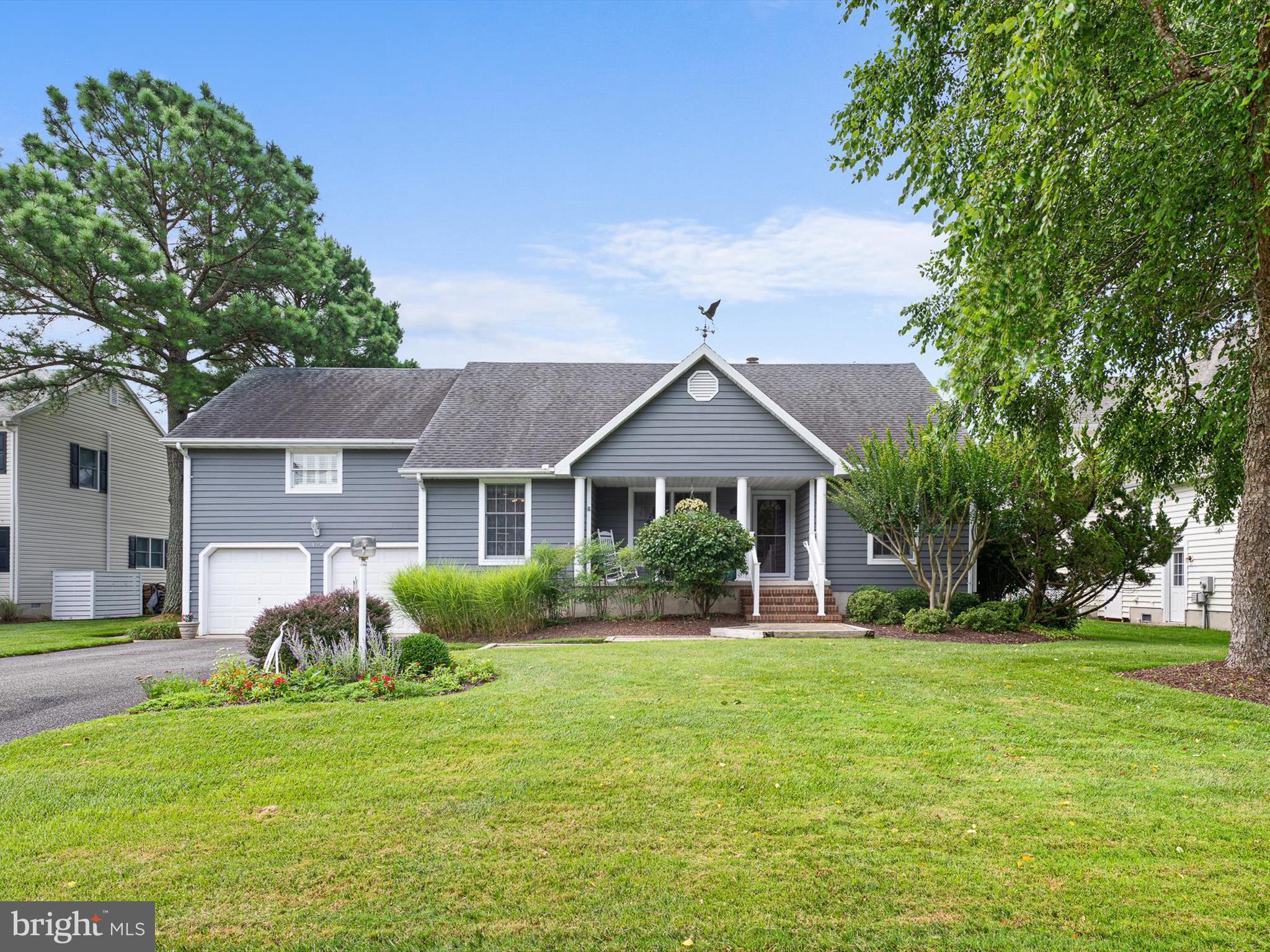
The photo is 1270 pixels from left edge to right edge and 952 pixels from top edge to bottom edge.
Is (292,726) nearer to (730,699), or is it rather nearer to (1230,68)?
(730,699)

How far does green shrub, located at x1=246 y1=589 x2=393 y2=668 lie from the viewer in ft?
29.7

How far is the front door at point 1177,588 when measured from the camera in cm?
1998

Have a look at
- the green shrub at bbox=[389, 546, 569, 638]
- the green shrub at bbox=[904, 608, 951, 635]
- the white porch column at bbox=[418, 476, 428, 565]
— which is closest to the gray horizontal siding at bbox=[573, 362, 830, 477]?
the green shrub at bbox=[389, 546, 569, 638]

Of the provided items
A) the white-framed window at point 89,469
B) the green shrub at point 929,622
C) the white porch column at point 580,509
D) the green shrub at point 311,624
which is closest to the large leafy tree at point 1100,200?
the green shrub at point 929,622

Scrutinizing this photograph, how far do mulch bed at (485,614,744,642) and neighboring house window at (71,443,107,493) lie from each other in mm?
17840

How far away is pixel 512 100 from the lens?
658 inches

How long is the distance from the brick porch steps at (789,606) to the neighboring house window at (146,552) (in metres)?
21.0

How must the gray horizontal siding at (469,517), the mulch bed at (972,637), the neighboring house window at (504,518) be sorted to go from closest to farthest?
the mulch bed at (972,637) → the gray horizontal siding at (469,517) → the neighboring house window at (504,518)

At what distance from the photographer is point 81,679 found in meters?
10.1

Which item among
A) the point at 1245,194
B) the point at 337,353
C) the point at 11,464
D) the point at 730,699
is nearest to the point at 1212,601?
the point at 1245,194

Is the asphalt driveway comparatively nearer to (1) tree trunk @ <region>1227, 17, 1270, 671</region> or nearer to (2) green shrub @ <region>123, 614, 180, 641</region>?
(2) green shrub @ <region>123, 614, 180, 641</region>

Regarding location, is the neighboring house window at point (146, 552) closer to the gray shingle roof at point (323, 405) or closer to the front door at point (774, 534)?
the gray shingle roof at point (323, 405)

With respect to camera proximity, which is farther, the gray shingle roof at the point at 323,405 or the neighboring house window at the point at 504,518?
the gray shingle roof at the point at 323,405

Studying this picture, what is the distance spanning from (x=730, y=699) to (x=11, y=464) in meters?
23.0
